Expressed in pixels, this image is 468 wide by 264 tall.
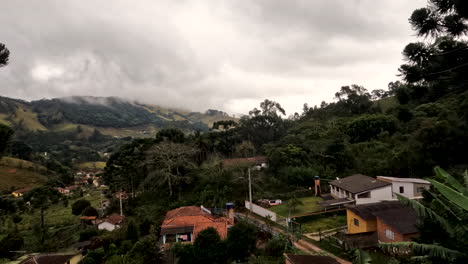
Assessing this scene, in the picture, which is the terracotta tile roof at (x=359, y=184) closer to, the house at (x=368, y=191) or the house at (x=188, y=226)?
the house at (x=368, y=191)

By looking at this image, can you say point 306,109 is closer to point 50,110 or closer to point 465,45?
point 465,45

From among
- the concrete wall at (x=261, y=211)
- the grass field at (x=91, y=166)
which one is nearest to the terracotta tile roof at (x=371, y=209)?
the concrete wall at (x=261, y=211)

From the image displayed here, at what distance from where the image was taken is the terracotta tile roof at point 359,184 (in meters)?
22.4

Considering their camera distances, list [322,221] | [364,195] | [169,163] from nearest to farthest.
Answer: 1. [322,221]
2. [364,195]
3. [169,163]

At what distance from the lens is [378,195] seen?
22328 mm

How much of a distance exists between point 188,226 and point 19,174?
69.9 m

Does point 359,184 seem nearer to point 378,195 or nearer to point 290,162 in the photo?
point 378,195

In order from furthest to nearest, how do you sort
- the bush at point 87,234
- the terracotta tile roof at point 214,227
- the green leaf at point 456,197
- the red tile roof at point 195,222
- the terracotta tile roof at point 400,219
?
the bush at point 87,234 < the red tile roof at point 195,222 < the terracotta tile roof at point 214,227 < the terracotta tile roof at point 400,219 < the green leaf at point 456,197

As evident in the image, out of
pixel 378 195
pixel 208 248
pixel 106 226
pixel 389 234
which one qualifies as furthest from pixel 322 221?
pixel 106 226

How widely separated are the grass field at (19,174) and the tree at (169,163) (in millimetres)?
51426

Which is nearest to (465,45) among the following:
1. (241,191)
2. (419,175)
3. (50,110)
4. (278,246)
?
(278,246)

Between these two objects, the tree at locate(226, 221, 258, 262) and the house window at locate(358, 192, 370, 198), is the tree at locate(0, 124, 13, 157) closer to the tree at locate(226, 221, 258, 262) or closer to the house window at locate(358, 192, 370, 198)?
the tree at locate(226, 221, 258, 262)

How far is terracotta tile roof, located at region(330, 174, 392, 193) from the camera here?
73.5ft

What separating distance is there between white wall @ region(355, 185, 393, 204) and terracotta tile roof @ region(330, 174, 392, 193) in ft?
1.11
